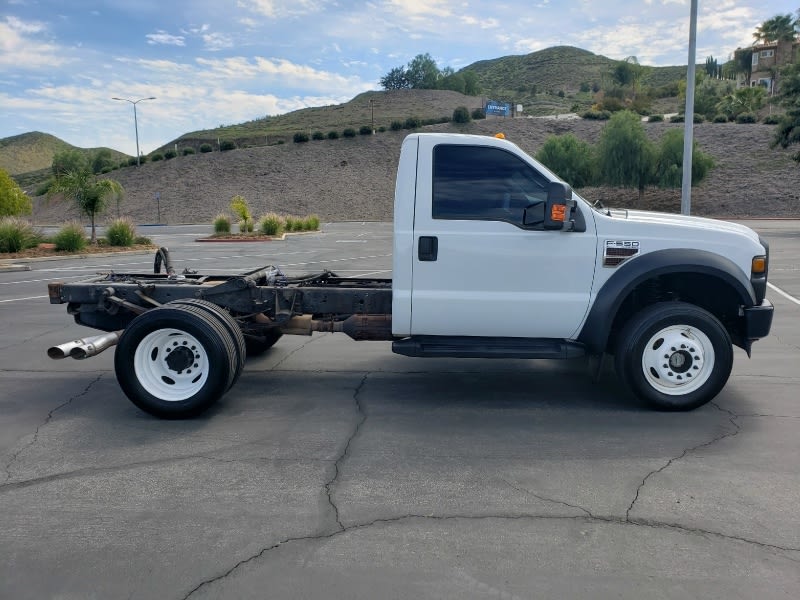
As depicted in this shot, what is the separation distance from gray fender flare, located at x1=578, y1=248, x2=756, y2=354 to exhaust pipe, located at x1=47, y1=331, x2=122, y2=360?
434 cm

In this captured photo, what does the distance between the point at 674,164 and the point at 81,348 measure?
5512cm

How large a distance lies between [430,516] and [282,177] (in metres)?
75.8

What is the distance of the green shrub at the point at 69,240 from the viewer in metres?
24.3

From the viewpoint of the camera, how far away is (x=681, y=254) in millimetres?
6082

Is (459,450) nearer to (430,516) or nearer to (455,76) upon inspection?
(430,516)

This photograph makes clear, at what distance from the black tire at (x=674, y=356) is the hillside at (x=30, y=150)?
488 ft

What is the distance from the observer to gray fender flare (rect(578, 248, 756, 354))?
238 inches

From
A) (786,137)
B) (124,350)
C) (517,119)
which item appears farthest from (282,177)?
(124,350)

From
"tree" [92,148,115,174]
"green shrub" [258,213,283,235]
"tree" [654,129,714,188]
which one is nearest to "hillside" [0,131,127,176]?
"tree" [92,148,115,174]

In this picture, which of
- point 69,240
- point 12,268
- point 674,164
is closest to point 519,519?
point 12,268

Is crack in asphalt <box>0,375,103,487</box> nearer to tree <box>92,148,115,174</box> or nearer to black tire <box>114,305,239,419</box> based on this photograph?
black tire <box>114,305,239,419</box>

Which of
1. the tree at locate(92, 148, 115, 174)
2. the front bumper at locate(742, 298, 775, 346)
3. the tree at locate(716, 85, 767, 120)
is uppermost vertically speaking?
the tree at locate(716, 85, 767, 120)

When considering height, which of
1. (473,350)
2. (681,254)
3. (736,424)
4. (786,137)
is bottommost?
(736,424)

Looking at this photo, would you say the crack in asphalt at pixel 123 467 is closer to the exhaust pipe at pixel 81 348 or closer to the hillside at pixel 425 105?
the exhaust pipe at pixel 81 348
